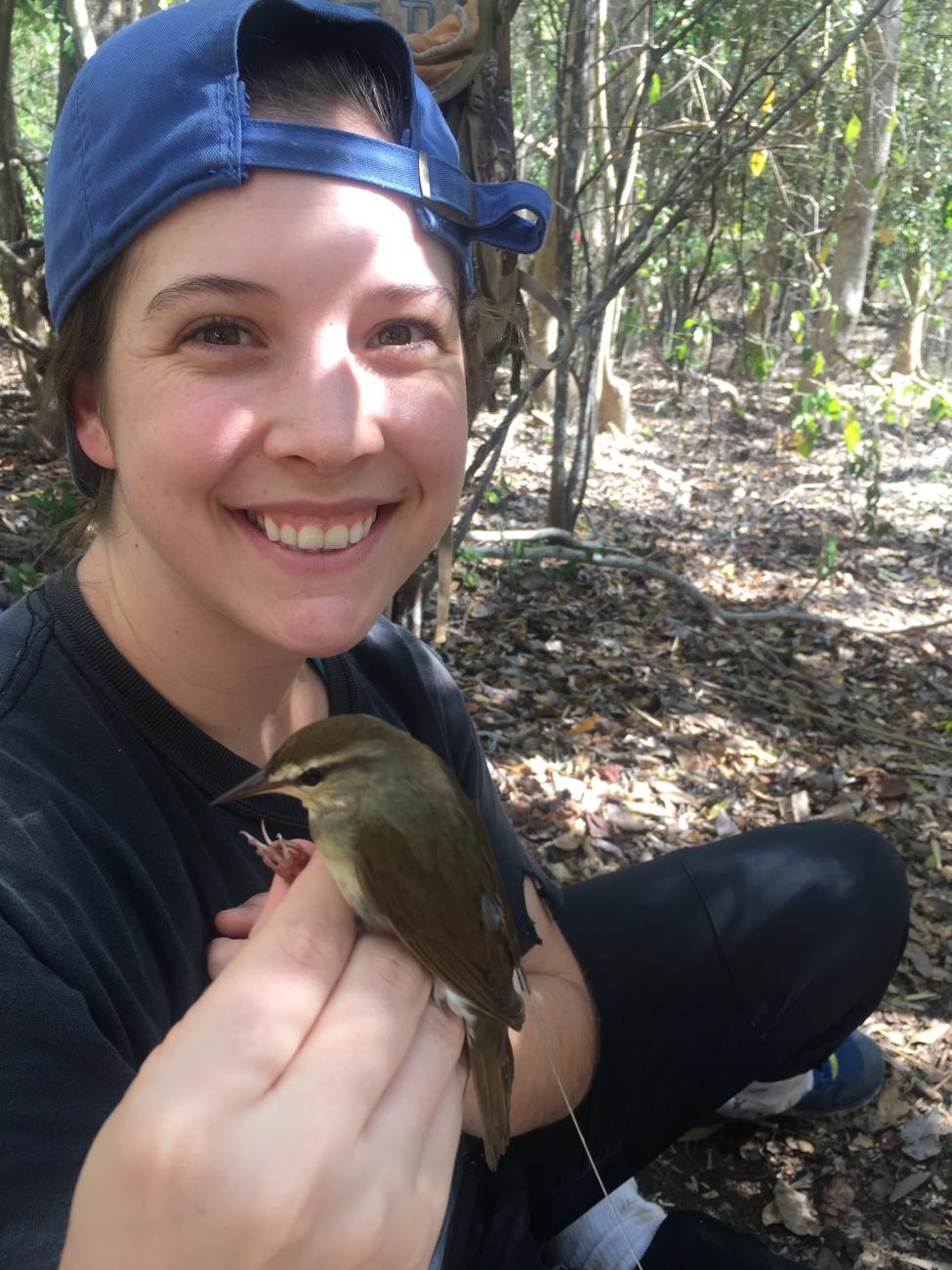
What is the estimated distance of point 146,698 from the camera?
1.60 metres

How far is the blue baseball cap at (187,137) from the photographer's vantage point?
4.70ft

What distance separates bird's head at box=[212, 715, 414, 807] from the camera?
1.56 meters

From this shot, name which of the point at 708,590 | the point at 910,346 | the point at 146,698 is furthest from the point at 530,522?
the point at 910,346

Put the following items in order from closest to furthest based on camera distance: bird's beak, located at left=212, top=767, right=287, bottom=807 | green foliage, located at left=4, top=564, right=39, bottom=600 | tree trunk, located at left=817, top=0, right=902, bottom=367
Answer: bird's beak, located at left=212, top=767, right=287, bottom=807, green foliage, located at left=4, top=564, right=39, bottom=600, tree trunk, located at left=817, top=0, right=902, bottom=367

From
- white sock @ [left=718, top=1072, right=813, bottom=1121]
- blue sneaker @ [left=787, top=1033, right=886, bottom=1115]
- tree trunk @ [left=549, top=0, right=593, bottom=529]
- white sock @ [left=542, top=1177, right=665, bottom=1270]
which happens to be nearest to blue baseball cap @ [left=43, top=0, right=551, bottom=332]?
white sock @ [left=542, top=1177, right=665, bottom=1270]

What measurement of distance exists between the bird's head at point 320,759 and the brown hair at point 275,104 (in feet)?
2.41

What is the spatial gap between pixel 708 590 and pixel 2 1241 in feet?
20.7

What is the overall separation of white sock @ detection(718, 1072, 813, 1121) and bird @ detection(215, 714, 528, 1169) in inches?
58.9

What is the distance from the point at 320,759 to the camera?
61.9 inches

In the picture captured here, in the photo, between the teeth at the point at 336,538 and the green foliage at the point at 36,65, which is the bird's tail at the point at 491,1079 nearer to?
the teeth at the point at 336,538

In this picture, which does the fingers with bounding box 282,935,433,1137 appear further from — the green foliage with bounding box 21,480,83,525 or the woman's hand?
the green foliage with bounding box 21,480,83,525

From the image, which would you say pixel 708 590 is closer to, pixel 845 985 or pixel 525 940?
pixel 845 985

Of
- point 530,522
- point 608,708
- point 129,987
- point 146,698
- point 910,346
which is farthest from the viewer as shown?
point 910,346

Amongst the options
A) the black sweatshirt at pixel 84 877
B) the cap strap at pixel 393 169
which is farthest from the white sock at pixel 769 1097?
the cap strap at pixel 393 169
